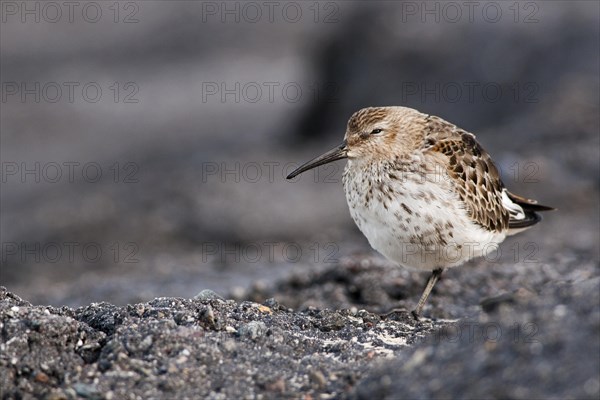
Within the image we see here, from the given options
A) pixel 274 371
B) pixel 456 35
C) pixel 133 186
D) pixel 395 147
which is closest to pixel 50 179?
pixel 133 186

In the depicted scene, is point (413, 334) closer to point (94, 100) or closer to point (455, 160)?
point (455, 160)

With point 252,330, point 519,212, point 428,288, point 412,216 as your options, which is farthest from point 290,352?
point 519,212

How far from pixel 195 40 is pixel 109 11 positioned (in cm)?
320

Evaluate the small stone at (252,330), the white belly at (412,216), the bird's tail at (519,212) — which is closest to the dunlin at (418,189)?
the white belly at (412,216)

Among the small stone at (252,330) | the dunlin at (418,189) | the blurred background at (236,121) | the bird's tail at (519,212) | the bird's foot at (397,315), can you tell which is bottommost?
the blurred background at (236,121)

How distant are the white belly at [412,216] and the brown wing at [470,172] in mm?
204

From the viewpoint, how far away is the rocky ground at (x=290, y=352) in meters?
5.07

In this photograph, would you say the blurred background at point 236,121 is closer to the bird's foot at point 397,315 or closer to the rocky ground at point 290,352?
the bird's foot at point 397,315

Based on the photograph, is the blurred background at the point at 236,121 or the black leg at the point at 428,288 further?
the blurred background at the point at 236,121

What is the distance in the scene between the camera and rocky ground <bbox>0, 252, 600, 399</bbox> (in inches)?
199

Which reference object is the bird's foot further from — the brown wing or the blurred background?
the blurred background

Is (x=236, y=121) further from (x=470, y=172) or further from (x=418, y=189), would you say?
(x=418, y=189)

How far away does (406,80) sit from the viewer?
70.2 ft

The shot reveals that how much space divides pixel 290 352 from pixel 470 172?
128 inches
